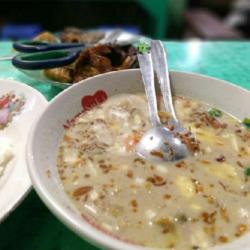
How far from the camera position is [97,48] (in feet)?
3.68

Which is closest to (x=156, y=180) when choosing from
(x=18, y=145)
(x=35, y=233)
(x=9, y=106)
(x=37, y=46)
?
(x=35, y=233)

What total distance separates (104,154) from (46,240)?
187 millimetres

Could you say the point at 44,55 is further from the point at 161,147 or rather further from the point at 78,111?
the point at 161,147

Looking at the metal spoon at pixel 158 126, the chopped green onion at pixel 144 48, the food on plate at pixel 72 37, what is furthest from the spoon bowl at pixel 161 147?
the food on plate at pixel 72 37

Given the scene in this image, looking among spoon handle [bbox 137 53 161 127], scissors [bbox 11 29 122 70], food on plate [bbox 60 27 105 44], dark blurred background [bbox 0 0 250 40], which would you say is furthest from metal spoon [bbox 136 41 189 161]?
dark blurred background [bbox 0 0 250 40]

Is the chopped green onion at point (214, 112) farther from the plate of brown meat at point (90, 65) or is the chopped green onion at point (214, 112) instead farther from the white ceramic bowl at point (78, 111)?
the plate of brown meat at point (90, 65)

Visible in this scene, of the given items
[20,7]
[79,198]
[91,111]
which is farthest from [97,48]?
[20,7]

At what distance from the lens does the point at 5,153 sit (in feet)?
2.71

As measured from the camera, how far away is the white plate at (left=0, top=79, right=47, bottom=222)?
0.69m

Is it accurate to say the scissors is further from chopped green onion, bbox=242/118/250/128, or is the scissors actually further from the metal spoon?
chopped green onion, bbox=242/118/250/128

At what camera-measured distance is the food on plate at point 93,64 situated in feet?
3.54

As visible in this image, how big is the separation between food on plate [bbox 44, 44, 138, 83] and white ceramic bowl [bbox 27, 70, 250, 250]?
6.1 inches

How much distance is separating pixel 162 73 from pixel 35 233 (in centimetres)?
46

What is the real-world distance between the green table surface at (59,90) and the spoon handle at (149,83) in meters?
0.29
